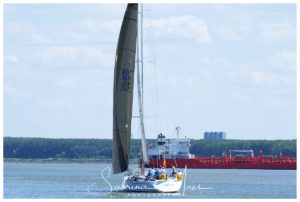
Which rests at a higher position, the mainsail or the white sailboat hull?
the mainsail

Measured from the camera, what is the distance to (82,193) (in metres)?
38.7

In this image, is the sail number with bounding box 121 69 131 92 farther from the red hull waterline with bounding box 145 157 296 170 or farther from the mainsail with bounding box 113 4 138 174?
the red hull waterline with bounding box 145 157 296 170

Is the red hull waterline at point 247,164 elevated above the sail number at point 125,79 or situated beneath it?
situated beneath

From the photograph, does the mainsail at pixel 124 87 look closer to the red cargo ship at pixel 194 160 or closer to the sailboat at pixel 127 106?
the sailboat at pixel 127 106

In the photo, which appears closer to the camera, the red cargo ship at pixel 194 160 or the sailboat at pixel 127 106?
the sailboat at pixel 127 106

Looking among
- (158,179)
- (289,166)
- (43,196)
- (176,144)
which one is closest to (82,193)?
(43,196)

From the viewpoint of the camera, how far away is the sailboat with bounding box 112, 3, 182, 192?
34.2 m

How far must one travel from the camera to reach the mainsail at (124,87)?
34.2 metres

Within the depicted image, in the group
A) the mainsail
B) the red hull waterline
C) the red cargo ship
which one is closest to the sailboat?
the mainsail

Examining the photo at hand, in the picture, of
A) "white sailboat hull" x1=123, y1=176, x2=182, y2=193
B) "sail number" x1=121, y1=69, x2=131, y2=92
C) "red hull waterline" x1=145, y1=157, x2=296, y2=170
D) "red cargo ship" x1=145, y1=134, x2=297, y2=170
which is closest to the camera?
→ "white sailboat hull" x1=123, y1=176, x2=182, y2=193

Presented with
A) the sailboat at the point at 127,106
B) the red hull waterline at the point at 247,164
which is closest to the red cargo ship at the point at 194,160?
the red hull waterline at the point at 247,164

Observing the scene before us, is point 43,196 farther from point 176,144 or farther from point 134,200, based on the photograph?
point 176,144

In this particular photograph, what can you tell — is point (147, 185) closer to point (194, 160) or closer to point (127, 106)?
point (127, 106)

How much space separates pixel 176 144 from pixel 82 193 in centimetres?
4903
